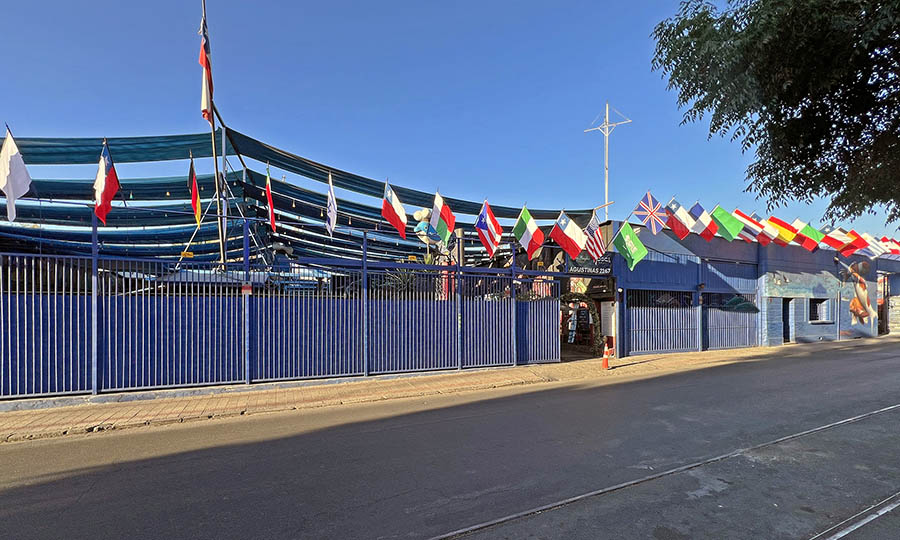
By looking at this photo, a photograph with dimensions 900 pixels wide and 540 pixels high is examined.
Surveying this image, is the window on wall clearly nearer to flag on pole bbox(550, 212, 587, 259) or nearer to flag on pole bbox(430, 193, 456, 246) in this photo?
flag on pole bbox(550, 212, 587, 259)

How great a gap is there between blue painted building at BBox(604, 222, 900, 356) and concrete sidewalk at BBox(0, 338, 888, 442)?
4.46 meters

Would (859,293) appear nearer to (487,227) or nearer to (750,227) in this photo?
(750,227)

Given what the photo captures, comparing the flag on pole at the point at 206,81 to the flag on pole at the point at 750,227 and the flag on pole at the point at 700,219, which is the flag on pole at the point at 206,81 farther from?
the flag on pole at the point at 750,227

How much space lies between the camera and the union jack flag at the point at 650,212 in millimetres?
15703

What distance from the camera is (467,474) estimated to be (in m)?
5.01

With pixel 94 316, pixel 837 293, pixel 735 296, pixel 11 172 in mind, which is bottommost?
pixel 837 293

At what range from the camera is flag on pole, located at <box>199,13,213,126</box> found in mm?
8828

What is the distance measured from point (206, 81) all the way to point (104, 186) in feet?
9.08

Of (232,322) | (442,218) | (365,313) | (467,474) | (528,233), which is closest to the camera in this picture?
(467,474)

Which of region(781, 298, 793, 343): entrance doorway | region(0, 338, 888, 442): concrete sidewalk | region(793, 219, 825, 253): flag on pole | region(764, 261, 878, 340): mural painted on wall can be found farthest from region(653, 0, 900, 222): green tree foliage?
region(781, 298, 793, 343): entrance doorway

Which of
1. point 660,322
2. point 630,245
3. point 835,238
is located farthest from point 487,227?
point 835,238

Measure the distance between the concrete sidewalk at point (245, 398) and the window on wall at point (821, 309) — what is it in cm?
1584

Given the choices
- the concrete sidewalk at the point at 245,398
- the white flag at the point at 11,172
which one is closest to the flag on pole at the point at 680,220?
the concrete sidewalk at the point at 245,398

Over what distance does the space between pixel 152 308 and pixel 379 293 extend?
484cm
